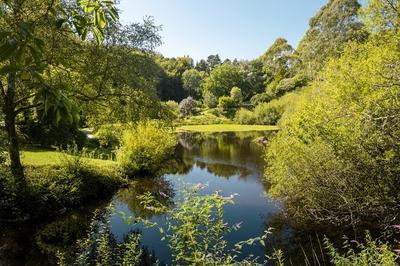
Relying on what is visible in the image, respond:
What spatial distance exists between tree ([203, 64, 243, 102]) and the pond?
60963mm

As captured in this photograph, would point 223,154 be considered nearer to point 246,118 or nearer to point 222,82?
point 246,118

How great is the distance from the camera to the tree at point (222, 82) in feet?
299

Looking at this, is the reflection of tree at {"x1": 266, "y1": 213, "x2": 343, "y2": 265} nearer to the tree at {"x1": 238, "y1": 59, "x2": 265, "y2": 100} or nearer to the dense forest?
the dense forest

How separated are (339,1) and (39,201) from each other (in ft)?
153

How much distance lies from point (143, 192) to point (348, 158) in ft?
35.9

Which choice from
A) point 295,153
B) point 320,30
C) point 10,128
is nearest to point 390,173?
point 295,153

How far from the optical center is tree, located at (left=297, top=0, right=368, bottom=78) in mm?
45406

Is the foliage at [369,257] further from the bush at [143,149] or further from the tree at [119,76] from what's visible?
the bush at [143,149]

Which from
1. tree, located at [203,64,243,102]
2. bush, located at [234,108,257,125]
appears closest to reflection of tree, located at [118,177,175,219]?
bush, located at [234,108,257,125]

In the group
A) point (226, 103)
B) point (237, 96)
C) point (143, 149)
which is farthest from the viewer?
point (237, 96)

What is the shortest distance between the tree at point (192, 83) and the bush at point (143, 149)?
73.9m

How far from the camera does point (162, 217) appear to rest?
15.7m

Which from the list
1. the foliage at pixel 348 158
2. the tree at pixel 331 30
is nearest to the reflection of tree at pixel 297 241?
the foliage at pixel 348 158

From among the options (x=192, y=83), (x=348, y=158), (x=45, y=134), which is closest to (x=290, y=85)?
(x=192, y=83)
